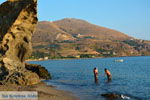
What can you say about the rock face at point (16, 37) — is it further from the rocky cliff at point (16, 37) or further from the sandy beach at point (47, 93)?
the sandy beach at point (47, 93)

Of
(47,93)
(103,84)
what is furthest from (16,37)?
(103,84)

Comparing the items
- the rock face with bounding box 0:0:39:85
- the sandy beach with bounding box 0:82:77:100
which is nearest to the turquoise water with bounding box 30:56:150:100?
the sandy beach with bounding box 0:82:77:100

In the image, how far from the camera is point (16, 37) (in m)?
37.4

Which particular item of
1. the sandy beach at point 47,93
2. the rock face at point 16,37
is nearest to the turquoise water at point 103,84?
the sandy beach at point 47,93

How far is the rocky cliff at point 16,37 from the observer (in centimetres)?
3528

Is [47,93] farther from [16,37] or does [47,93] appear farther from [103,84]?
[103,84]

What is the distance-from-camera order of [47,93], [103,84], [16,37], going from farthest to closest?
[103,84]
[16,37]
[47,93]

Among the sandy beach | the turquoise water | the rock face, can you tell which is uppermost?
the rock face

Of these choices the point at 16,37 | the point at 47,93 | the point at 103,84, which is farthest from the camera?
the point at 103,84

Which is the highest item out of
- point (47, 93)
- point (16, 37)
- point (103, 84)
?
point (16, 37)

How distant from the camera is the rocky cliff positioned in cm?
3528

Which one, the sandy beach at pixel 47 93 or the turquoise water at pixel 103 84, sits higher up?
the sandy beach at pixel 47 93

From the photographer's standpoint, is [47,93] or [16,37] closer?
[47,93]

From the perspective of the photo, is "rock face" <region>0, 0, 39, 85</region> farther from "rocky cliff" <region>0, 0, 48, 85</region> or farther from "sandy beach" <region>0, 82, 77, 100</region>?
"sandy beach" <region>0, 82, 77, 100</region>
